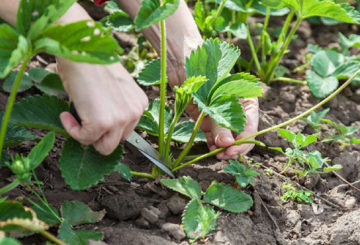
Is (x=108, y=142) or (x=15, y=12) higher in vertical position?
(x=15, y=12)

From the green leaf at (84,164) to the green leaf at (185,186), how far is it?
204mm

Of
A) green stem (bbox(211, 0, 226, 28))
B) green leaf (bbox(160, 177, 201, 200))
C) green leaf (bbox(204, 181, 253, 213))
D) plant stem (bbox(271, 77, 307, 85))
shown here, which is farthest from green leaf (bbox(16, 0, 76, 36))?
plant stem (bbox(271, 77, 307, 85))

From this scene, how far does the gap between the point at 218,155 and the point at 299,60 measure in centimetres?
103

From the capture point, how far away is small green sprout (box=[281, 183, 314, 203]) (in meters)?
A: 1.63

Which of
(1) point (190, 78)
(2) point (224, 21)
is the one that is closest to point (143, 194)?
(1) point (190, 78)

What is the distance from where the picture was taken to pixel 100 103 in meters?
1.16

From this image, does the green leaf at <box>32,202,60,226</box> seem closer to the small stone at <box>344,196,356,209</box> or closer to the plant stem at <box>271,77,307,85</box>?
the small stone at <box>344,196,356,209</box>

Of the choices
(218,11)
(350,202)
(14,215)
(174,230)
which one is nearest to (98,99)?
(14,215)

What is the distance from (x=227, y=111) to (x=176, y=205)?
336 millimetres

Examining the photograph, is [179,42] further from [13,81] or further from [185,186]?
[13,81]

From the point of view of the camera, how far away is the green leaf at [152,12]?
3.99 ft

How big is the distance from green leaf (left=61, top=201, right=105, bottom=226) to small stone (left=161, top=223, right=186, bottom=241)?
0.20m

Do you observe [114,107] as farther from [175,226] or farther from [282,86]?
[282,86]

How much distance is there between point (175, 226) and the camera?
55.1 inches
